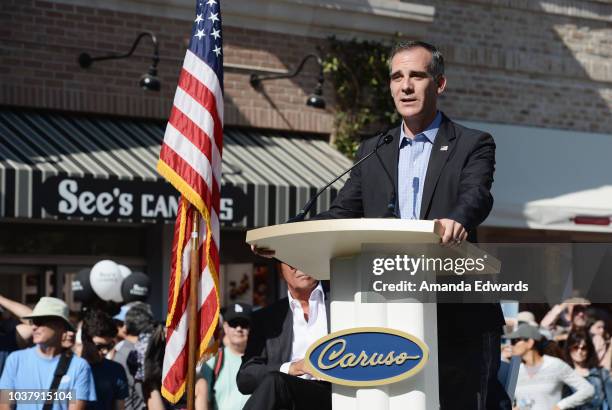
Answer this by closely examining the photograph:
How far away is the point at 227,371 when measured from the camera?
8680mm

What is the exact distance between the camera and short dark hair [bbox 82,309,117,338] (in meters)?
9.83

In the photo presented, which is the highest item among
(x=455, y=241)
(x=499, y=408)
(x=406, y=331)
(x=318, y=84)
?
(x=318, y=84)

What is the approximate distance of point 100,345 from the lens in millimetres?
9812

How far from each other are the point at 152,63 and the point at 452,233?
11.0 metres

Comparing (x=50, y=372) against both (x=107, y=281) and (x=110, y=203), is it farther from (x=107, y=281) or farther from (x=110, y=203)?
(x=110, y=203)

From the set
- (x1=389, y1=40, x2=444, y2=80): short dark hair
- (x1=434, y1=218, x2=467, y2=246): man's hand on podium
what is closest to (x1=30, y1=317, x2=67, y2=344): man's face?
(x1=389, y1=40, x2=444, y2=80): short dark hair

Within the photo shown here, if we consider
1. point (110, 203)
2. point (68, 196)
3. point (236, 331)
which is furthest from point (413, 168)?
point (110, 203)

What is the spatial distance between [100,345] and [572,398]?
13.5 ft

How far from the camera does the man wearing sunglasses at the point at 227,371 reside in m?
8.41

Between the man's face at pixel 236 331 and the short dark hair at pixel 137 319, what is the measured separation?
1188mm

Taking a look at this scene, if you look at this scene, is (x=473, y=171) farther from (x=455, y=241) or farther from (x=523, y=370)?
(x=523, y=370)

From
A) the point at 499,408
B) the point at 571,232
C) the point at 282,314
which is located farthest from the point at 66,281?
the point at 499,408

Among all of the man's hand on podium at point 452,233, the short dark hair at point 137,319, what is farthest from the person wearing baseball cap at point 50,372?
the man's hand on podium at point 452,233

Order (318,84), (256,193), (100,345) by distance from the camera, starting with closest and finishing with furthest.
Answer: (100,345) → (256,193) → (318,84)
